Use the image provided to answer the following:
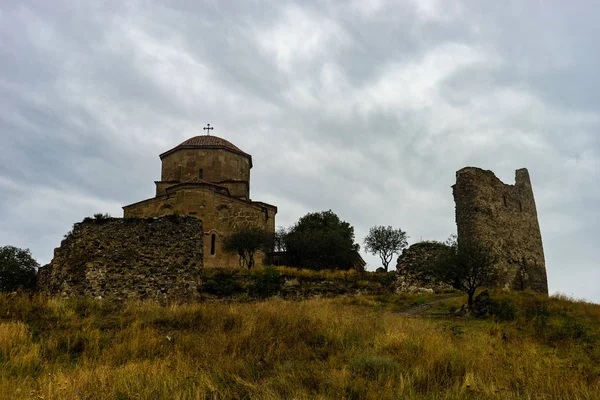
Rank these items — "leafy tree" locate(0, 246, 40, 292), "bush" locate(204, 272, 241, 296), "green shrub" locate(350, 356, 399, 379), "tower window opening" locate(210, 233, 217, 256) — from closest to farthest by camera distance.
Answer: "green shrub" locate(350, 356, 399, 379) < "bush" locate(204, 272, 241, 296) < "leafy tree" locate(0, 246, 40, 292) < "tower window opening" locate(210, 233, 217, 256)

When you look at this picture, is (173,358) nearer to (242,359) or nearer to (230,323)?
(242,359)

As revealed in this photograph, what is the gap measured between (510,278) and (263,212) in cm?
1363

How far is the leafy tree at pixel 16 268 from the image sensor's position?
2277 centimetres

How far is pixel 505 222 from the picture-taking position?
25.0 meters

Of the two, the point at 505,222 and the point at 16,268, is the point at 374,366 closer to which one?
the point at 505,222

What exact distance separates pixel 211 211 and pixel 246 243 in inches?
131

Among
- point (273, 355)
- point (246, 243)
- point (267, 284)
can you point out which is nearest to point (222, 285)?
point (267, 284)

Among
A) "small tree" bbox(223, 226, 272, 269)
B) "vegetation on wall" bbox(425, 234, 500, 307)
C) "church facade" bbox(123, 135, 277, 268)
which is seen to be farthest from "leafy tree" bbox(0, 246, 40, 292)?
"vegetation on wall" bbox(425, 234, 500, 307)

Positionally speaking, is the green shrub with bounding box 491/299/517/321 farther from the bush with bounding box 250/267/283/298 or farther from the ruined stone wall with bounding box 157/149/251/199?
the ruined stone wall with bounding box 157/149/251/199

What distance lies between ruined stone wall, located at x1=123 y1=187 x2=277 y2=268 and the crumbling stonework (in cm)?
997

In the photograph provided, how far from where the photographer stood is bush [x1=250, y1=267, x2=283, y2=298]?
17.2 m

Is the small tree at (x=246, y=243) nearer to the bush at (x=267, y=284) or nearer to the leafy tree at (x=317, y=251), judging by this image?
the leafy tree at (x=317, y=251)

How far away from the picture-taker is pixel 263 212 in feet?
96.1

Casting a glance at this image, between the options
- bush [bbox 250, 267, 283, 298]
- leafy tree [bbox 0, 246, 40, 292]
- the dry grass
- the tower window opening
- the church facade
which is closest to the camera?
the dry grass
